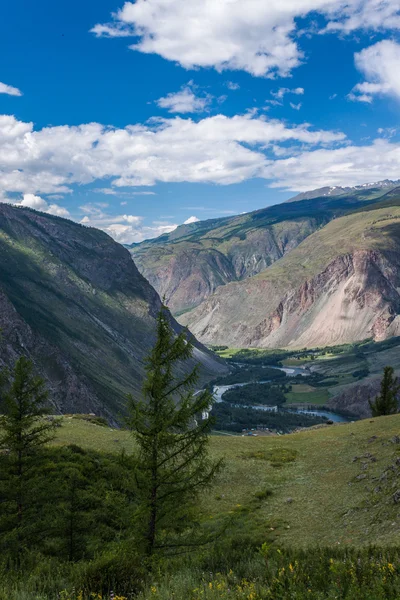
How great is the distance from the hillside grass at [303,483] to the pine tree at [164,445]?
5779 mm

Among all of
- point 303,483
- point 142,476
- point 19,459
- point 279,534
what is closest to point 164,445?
point 142,476

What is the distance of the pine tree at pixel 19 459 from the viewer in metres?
19.6

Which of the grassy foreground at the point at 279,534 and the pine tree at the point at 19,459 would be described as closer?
the grassy foreground at the point at 279,534

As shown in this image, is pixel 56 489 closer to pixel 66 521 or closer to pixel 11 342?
pixel 66 521

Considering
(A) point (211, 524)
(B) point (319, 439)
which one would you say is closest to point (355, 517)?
(A) point (211, 524)

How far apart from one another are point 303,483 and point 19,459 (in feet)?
68.5

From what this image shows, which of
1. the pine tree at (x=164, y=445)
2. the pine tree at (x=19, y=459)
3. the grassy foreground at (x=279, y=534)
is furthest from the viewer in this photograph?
the pine tree at (x=19, y=459)

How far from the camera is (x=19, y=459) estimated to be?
20.6m

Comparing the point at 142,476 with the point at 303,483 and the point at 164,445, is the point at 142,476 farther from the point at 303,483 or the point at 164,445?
the point at 303,483

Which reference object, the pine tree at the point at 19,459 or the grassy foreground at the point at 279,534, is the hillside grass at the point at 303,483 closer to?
the grassy foreground at the point at 279,534

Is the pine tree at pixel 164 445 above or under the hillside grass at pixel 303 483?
above

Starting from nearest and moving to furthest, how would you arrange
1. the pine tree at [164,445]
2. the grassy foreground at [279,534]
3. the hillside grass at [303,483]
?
the grassy foreground at [279,534] < the pine tree at [164,445] < the hillside grass at [303,483]

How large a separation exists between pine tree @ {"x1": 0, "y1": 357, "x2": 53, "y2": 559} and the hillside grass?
19.1 feet

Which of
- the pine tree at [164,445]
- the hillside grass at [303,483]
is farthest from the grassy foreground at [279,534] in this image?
the pine tree at [164,445]
